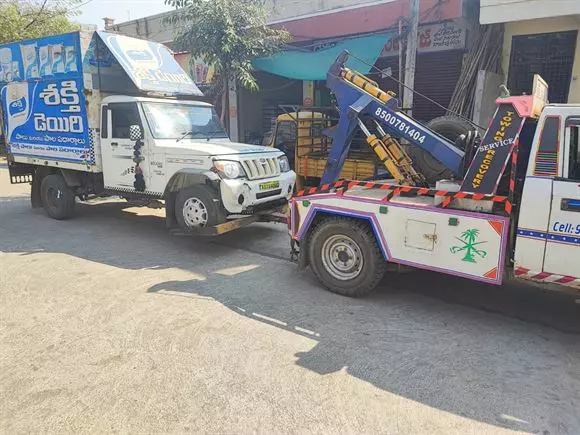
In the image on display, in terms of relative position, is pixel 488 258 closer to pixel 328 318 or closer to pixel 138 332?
pixel 328 318

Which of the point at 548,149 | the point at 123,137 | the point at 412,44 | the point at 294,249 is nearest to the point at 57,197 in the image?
the point at 123,137

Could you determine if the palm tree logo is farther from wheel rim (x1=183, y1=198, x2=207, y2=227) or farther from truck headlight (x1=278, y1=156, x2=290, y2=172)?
truck headlight (x1=278, y1=156, x2=290, y2=172)

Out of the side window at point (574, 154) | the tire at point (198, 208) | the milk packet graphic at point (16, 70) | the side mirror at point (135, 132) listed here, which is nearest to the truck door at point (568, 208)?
the side window at point (574, 154)

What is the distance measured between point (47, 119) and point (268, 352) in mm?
6946

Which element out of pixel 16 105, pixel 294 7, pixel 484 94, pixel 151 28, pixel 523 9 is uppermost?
pixel 151 28

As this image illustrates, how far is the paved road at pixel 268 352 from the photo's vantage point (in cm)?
295

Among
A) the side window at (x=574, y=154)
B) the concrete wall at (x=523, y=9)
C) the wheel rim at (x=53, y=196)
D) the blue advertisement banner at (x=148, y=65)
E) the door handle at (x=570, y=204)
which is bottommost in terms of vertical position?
the wheel rim at (x=53, y=196)

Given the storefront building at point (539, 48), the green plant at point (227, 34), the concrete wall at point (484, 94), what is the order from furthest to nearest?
the green plant at point (227, 34)
the concrete wall at point (484, 94)
the storefront building at point (539, 48)

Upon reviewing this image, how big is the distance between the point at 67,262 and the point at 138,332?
2593mm

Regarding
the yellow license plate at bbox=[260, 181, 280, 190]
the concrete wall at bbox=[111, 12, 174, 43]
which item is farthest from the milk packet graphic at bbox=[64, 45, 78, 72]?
the concrete wall at bbox=[111, 12, 174, 43]

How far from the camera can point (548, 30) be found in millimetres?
9734

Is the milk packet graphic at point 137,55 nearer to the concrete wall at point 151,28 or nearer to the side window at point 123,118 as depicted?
the side window at point 123,118

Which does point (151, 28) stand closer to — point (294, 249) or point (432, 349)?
point (294, 249)

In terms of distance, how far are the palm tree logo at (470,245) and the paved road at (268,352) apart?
27.7 inches
